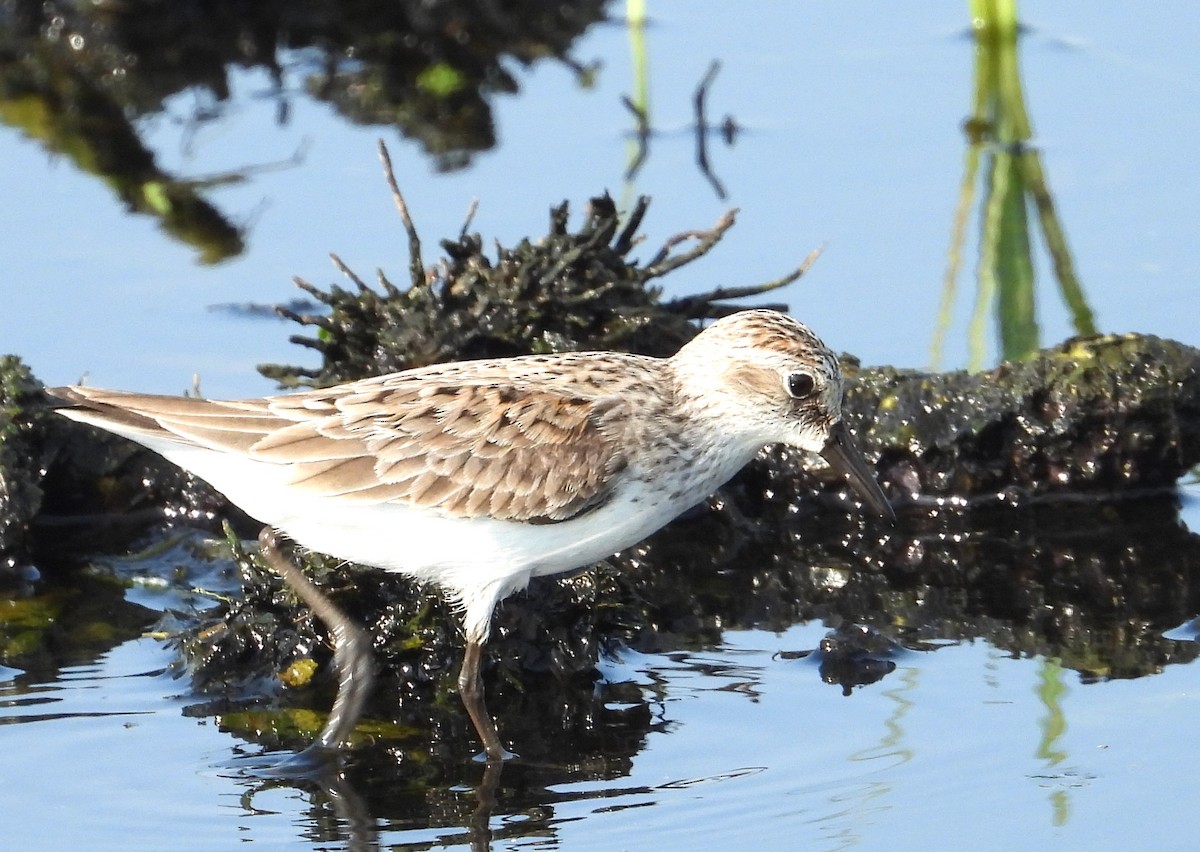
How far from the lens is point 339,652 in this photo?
7.40 meters

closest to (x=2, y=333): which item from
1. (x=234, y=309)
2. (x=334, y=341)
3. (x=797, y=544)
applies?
(x=234, y=309)

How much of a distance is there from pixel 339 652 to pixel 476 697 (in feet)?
1.86

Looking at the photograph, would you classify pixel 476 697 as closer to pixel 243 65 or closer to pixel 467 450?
pixel 467 450

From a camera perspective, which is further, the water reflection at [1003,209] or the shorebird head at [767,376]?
the water reflection at [1003,209]

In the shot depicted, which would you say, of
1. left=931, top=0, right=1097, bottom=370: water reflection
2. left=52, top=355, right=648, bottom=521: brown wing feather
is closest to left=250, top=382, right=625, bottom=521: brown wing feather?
left=52, top=355, right=648, bottom=521: brown wing feather

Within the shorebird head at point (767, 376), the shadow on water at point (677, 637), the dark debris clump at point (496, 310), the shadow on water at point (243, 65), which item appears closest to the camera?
the shadow on water at point (677, 637)

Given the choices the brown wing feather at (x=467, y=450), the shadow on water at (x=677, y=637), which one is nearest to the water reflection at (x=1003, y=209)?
the shadow on water at (x=677, y=637)

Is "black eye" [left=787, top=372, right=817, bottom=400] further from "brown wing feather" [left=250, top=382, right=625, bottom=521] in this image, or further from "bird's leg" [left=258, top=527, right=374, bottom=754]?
"bird's leg" [left=258, top=527, right=374, bottom=754]

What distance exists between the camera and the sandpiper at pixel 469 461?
717cm

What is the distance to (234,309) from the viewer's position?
1050 cm

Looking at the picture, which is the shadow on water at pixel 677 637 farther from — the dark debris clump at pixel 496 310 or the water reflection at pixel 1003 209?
the water reflection at pixel 1003 209

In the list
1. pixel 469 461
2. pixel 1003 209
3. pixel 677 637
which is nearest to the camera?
pixel 469 461

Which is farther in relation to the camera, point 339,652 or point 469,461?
point 339,652

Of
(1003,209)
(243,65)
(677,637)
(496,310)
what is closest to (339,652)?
(677,637)
